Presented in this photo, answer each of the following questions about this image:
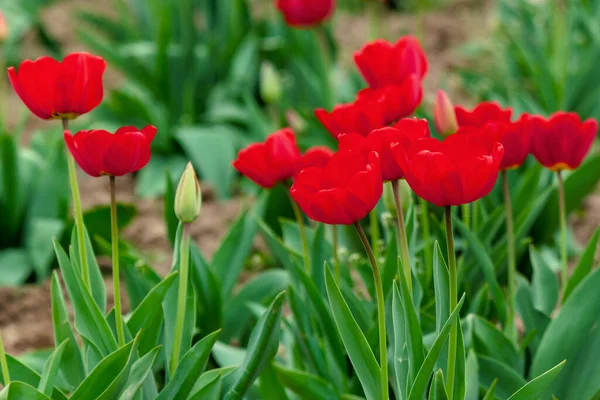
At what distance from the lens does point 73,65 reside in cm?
133

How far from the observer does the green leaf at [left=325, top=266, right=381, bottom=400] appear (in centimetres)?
125

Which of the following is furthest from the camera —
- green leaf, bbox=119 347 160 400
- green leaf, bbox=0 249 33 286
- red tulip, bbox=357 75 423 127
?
green leaf, bbox=0 249 33 286

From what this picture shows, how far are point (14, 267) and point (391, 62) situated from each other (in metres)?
1.41

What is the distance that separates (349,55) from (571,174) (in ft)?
7.00

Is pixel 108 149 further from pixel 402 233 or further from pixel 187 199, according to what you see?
pixel 402 233

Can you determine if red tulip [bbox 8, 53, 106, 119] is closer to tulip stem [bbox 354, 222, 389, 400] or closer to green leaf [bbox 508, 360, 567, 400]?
tulip stem [bbox 354, 222, 389, 400]

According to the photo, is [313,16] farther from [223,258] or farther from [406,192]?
[406,192]

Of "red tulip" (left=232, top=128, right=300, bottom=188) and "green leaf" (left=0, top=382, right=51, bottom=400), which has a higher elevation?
"red tulip" (left=232, top=128, right=300, bottom=188)

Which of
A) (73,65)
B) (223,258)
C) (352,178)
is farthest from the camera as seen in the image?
(223,258)

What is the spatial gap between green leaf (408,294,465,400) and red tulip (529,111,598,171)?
43cm

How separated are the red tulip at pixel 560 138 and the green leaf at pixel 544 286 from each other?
0.23 meters

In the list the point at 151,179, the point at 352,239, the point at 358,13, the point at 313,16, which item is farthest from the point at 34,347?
the point at 358,13

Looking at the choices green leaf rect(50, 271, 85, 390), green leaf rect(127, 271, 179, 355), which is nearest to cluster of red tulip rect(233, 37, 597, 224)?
green leaf rect(127, 271, 179, 355)

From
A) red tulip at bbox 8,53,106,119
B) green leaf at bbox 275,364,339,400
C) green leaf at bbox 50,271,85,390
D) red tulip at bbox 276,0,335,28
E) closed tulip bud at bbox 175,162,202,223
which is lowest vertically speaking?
green leaf at bbox 275,364,339,400
